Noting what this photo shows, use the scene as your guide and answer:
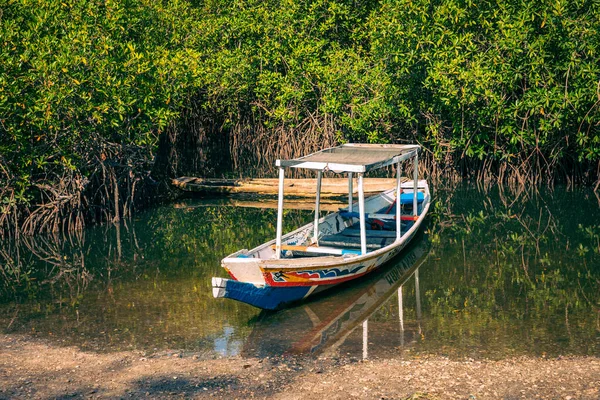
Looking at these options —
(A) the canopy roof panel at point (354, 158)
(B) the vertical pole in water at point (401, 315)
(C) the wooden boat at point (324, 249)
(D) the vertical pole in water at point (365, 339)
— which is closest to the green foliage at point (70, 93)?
(A) the canopy roof panel at point (354, 158)

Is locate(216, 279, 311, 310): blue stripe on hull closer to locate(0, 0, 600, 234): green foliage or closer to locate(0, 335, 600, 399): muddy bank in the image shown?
locate(0, 335, 600, 399): muddy bank

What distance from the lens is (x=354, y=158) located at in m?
12.2

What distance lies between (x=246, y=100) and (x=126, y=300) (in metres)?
15.7

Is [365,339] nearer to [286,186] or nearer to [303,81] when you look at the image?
[286,186]

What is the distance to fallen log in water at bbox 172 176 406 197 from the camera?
1875cm

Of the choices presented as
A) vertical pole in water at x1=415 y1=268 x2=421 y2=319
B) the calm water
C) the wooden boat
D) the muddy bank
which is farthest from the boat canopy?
the muddy bank

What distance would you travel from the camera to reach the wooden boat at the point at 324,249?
32.9ft

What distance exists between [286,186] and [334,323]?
9.77m

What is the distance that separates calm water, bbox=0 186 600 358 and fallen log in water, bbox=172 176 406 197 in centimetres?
221

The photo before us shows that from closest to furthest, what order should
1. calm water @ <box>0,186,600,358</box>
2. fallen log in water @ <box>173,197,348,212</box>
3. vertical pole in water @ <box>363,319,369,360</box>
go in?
vertical pole in water @ <box>363,319,369,360</box>
calm water @ <box>0,186,600,358</box>
fallen log in water @ <box>173,197,348,212</box>

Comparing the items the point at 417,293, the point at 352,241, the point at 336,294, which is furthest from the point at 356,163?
the point at 417,293

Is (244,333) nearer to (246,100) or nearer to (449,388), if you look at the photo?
(449,388)

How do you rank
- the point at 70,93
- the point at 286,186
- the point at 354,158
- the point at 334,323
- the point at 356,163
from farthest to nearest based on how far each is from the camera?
the point at 286,186, the point at 70,93, the point at 354,158, the point at 356,163, the point at 334,323

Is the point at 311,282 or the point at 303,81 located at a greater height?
the point at 303,81
